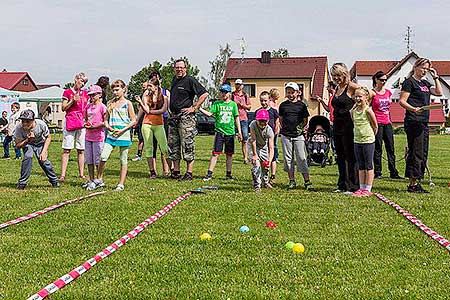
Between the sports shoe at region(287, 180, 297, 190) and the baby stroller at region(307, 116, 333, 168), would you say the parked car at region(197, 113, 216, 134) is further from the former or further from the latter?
the sports shoe at region(287, 180, 297, 190)

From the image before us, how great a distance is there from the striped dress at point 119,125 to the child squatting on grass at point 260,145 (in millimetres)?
1921

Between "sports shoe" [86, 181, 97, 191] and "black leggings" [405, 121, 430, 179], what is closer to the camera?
"black leggings" [405, 121, 430, 179]

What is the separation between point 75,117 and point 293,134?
3.85 metres

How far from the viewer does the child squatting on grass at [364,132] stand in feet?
29.0

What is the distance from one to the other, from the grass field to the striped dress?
2.62 ft

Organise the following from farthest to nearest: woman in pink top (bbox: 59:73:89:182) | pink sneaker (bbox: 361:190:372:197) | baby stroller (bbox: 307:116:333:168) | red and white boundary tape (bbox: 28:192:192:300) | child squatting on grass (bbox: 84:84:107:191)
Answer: baby stroller (bbox: 307:116:333:168), woman in pink top (bbox: 59:73:89:182), child squatting on grass (bbox: 84:84:107:191), pink sneaker (bbox: 361:190:372:197), red and white boundary tape (bbox: 28:192:192:300)

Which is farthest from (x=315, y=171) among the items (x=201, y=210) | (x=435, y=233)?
(x=435, y=233)

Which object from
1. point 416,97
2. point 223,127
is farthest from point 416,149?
point 223,127

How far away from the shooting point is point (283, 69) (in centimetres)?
5938

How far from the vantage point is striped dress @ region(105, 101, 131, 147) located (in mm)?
9555

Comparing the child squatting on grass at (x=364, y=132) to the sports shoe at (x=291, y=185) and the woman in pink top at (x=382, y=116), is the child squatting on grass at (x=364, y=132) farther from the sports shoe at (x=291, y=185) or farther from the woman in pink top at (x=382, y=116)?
the woman in pink top at (x=382, y=116)

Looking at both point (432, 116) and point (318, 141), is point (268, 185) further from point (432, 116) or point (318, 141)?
point (432, 116)

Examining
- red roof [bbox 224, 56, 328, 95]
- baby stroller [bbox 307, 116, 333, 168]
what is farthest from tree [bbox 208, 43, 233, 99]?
baby stroller [bbox 307, 116, 333, 168]

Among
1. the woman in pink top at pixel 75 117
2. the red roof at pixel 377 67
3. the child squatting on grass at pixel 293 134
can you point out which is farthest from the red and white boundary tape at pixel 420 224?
the red roof at pixel 377 67
